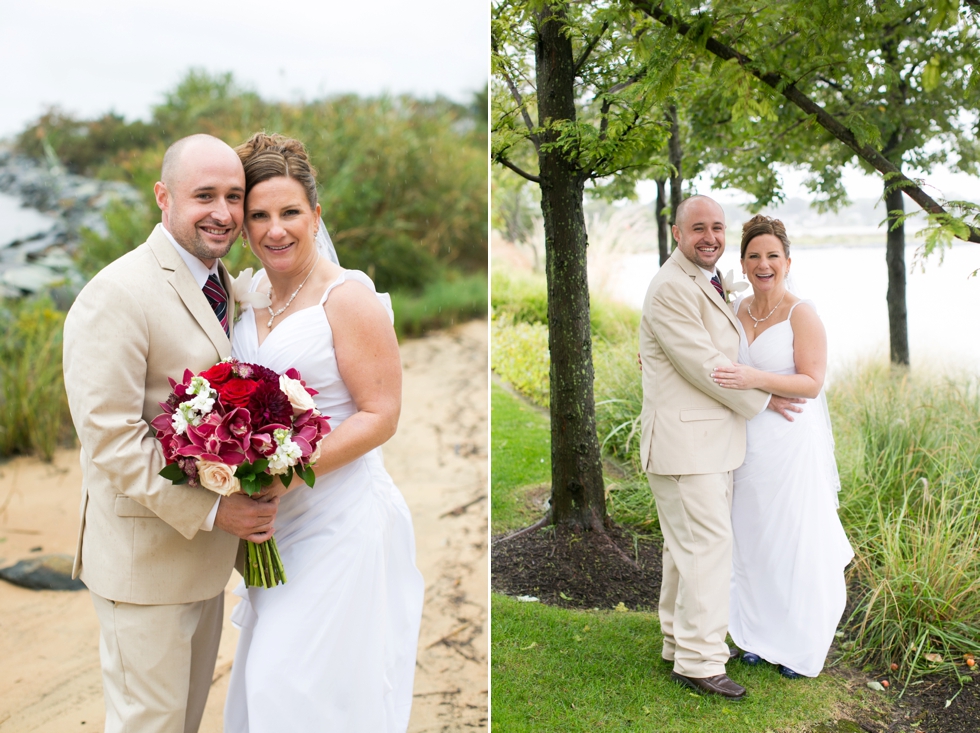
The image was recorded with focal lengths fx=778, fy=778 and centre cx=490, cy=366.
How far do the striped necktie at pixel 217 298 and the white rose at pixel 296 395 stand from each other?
402 millimetres

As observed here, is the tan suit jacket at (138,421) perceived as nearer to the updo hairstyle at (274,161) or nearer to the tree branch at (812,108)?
the updo hairstyle at (274,161)

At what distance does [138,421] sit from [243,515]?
1.25 feet

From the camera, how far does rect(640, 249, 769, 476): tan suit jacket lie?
2994 millimetres

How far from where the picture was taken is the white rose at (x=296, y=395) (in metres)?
2.07

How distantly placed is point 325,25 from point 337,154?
5129mm

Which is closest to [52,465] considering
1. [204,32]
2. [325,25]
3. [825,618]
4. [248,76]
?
[825,618]

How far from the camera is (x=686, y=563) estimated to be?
10.0 feet

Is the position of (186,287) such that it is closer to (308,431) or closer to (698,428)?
(308,431)

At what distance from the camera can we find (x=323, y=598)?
92.5 inches

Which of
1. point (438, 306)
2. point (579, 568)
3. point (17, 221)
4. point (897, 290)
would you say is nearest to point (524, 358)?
point (579, 568)

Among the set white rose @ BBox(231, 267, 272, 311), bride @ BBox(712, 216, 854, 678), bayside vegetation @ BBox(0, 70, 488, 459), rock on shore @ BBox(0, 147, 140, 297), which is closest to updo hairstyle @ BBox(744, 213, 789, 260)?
bride @ BBox(712, 216, 854, 678)

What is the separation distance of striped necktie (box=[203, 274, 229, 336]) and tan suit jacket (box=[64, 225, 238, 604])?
0.09 meters

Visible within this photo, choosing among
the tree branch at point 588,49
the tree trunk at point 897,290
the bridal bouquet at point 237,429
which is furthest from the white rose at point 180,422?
the tree trunk at point 897,290

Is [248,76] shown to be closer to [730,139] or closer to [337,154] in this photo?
[337,154]
